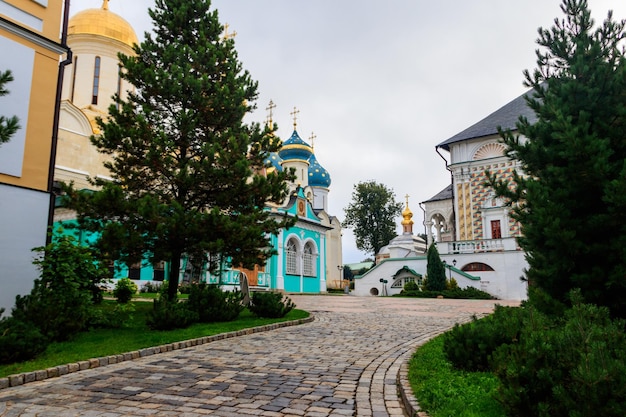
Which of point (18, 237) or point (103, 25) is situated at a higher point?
point (103, 25)

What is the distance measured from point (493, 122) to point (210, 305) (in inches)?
1163

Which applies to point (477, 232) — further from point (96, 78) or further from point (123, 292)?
point (96, 78)

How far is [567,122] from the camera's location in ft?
19.5

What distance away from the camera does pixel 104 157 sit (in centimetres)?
2612

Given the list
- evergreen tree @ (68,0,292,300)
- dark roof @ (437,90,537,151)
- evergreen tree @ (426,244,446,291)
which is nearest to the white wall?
evergreen tree @ (68,0,292,300)

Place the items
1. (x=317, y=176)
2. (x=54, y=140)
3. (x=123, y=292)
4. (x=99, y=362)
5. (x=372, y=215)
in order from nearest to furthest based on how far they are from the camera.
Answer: (x=99, y=362)
(x=54, y=140)
(x=123, y=292)
(x=317, y=176)
(x=372, y=215)

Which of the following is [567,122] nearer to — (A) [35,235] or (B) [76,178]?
(A) [35,235]

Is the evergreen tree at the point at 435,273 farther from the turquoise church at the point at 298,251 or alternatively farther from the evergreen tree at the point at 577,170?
the evergreen tree at the point at 577,170

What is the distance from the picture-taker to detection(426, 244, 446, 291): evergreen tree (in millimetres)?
28594

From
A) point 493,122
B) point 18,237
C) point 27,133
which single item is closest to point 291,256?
point 493,122

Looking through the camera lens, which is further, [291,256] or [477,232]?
[291,256]

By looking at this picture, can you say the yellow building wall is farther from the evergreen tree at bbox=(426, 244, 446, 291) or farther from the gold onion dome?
the gold onion dome

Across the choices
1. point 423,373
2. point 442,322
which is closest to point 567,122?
point 423,373

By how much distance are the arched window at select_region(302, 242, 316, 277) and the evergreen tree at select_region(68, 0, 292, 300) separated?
2407 centimetres
